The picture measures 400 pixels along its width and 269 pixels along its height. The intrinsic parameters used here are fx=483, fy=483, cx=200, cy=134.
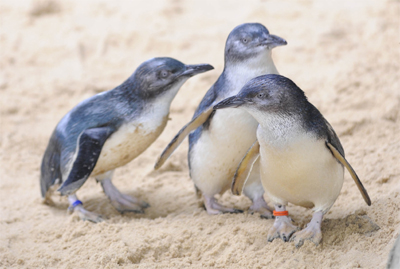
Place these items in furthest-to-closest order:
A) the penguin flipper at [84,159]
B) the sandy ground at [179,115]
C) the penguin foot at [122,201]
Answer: the penguin foot at [122,201] < the penguin flipper at [84,159] < the sandy ground at [179,115]

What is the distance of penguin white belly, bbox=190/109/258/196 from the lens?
119 inches

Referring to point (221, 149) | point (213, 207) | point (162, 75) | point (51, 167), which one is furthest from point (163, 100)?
point (51, 167)

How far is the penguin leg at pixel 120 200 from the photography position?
3.70 meters

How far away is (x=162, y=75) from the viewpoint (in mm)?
3334

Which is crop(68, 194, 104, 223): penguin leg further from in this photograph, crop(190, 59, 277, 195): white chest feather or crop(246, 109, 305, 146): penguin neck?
crop(246, 109, 305, 146): penguin neck

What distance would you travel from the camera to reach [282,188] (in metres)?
2.66

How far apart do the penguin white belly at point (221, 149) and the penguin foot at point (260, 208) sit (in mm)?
228

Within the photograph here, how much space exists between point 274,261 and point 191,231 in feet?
2.13

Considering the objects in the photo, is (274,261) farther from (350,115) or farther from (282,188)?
(350,115)

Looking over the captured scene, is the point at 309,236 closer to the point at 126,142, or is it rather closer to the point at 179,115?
the point at 126,142

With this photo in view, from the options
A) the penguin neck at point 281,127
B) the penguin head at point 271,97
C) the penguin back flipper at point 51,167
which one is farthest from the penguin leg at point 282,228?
the penguin back flipper at point 51,167

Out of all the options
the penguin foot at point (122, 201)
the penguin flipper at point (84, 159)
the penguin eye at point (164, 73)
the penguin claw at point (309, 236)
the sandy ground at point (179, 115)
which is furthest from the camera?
the penguin foot at point (122, 201)

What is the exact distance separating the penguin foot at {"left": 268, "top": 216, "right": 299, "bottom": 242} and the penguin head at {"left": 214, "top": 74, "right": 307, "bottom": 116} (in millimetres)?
719

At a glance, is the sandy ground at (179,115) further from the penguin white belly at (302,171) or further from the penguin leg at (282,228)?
the penguin white belly at (302,171)
